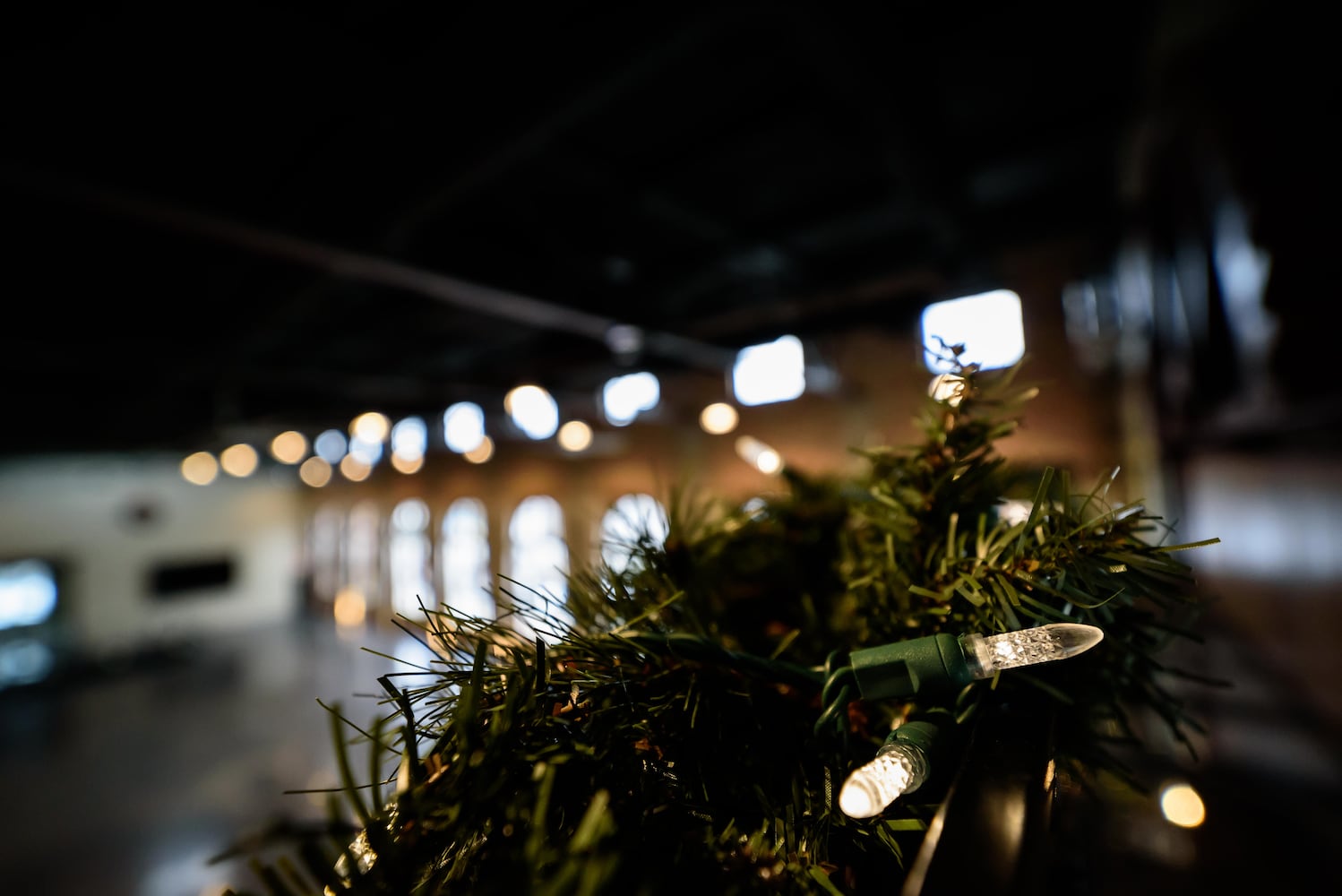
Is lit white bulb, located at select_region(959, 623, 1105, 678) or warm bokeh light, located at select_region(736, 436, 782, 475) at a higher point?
warm bokeh light, located at select_region(736, 436, 782, 475)

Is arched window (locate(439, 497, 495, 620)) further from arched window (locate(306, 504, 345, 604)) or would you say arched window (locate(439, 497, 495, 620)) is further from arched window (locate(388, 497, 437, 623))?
arched window (locate(306, 504, 345, 604))

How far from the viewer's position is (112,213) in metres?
1.69

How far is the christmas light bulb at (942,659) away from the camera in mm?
291

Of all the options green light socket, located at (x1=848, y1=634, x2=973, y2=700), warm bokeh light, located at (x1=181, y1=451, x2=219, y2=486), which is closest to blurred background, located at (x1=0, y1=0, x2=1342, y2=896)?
green light socket, located at (x1=848, y1=634, x2=973, y2=700)

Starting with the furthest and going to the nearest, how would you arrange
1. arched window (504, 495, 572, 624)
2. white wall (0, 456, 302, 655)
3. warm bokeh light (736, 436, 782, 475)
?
white wall (0, 456, 302, 655) → arched window (504, 495, 572, 624) → warm bokeh light (736, 436, 782, 475)

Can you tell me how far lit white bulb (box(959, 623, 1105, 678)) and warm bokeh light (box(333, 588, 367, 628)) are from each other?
1381cm

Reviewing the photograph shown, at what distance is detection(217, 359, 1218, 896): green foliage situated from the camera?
292 millimetres

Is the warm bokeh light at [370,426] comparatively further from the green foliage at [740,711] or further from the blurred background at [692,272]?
the green foliage at [740,711]

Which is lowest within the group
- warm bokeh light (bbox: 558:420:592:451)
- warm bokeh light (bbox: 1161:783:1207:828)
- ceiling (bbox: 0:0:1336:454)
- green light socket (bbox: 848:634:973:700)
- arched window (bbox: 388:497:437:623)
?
arched window (bbox: 388:497:437:623)

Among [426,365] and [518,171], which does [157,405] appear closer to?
[426,365]

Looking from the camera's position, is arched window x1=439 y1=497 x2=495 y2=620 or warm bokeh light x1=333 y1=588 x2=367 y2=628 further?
warm bokeh light x1=333 y1=588 x2=367 y2=628

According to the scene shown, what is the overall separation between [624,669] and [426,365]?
26.3 feet

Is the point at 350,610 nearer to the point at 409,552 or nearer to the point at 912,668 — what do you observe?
the point at 409,552

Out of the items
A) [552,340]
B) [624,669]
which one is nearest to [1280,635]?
[624,669]
